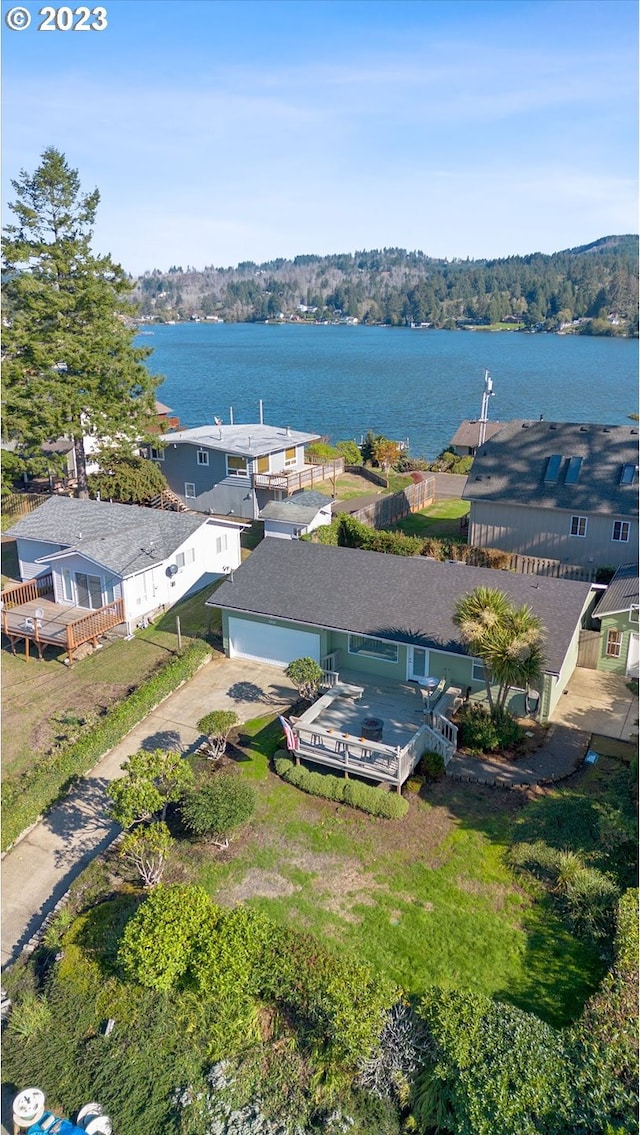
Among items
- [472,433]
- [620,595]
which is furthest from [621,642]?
[472,433]

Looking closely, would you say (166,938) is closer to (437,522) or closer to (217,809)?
(217,809)

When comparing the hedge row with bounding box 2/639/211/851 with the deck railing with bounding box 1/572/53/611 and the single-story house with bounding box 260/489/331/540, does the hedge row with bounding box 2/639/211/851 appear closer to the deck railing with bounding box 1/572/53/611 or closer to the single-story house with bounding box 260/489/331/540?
the deck railing with bounding box 1/572/53/611

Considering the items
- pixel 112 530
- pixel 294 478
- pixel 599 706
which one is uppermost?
pixel 294 478

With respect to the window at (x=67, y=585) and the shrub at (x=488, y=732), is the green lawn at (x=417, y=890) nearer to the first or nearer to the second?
the shrub at (x=488, y=732)

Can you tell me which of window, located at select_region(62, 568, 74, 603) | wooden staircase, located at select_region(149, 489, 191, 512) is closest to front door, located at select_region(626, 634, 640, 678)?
window, located at select_region(62, 568, 74, 603)

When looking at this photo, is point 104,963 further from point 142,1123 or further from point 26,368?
point 26,368

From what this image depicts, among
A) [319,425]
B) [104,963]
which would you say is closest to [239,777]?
[104,963]

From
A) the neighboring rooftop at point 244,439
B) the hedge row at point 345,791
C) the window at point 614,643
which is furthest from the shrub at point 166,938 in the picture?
the neighboring rooftop at point 244,439

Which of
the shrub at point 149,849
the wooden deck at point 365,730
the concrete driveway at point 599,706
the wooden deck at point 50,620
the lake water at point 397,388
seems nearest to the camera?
the shrub at point 149,849
